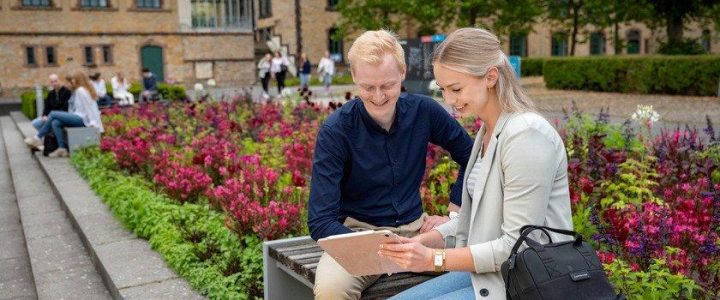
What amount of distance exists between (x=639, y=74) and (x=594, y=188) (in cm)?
1645

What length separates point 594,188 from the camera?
521cm

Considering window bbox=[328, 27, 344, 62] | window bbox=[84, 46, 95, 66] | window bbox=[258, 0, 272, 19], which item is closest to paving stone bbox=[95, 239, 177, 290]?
window bbox=[84, 46, 95, 66]

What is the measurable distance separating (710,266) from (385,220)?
4.80ft

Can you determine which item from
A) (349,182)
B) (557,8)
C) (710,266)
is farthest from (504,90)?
(557,8)

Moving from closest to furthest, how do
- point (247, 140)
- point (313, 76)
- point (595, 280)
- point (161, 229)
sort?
point (595, 280) → point (161, 229) → point (247, 140) → point (313, 76)

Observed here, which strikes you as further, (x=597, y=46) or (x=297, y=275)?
(x=597, y=46)

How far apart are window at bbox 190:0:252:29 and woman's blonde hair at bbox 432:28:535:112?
37.3 metres

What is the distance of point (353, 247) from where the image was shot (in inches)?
101

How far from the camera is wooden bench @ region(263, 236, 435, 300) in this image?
3068 mm

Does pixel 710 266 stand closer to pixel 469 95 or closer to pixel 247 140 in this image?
pixel 469 95

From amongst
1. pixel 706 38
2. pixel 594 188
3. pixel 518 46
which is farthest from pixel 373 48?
pixel 518 46

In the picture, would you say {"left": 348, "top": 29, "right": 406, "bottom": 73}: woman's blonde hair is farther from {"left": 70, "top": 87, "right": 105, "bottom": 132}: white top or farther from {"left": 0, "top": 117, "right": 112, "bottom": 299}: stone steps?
{"left": 70, "top": 87, "right": 105, "bottom": 132}: white top

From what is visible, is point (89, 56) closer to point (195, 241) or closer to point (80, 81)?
point (80, 81)

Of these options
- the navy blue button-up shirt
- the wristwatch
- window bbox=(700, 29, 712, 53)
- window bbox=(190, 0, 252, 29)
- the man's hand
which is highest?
window bbox=(190, 0, 252, 29)
